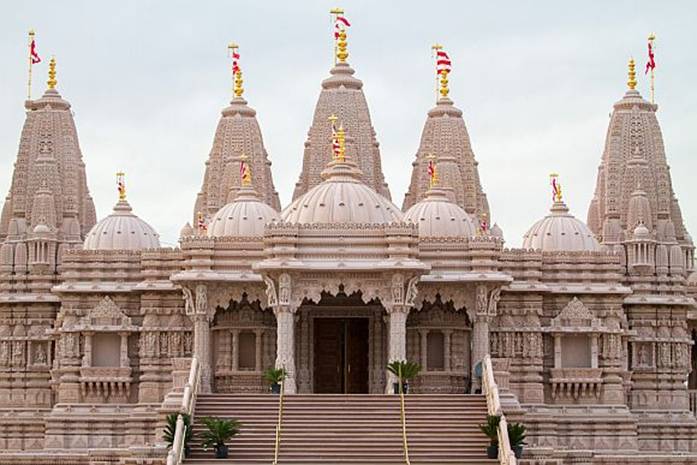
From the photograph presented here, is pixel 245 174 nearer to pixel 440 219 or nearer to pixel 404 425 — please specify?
pixel 440 219

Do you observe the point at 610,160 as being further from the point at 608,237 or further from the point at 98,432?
the point at 98,432

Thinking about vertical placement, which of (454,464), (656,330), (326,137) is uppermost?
(326,137)

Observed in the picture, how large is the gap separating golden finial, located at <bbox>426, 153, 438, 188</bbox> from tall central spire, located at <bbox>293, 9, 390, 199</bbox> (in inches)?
78.4

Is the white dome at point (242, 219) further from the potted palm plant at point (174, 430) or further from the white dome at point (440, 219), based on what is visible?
the potted palm plant at point (174, 430)

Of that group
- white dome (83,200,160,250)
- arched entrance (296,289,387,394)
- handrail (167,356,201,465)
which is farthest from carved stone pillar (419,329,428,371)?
white dome (83,200,160,250)

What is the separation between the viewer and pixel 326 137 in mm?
80500

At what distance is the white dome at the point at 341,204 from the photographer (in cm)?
6988

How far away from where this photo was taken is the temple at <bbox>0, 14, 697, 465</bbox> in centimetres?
6856

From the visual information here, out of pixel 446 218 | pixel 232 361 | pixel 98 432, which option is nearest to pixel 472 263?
pixel 446 218

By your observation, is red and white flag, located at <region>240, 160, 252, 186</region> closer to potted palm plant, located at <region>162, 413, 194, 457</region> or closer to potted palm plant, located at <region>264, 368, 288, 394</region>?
potted palm plant, located at <region>264, 368, 288, 394</region>

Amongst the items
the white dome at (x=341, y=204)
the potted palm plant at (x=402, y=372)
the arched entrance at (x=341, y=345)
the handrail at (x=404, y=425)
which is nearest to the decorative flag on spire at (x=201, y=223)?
the arched entrance at (x=341, y=345)

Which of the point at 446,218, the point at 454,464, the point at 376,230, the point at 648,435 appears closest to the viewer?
the point at 454,464

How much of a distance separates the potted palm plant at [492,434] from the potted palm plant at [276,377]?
6.94 m

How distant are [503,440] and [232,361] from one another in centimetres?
1387
